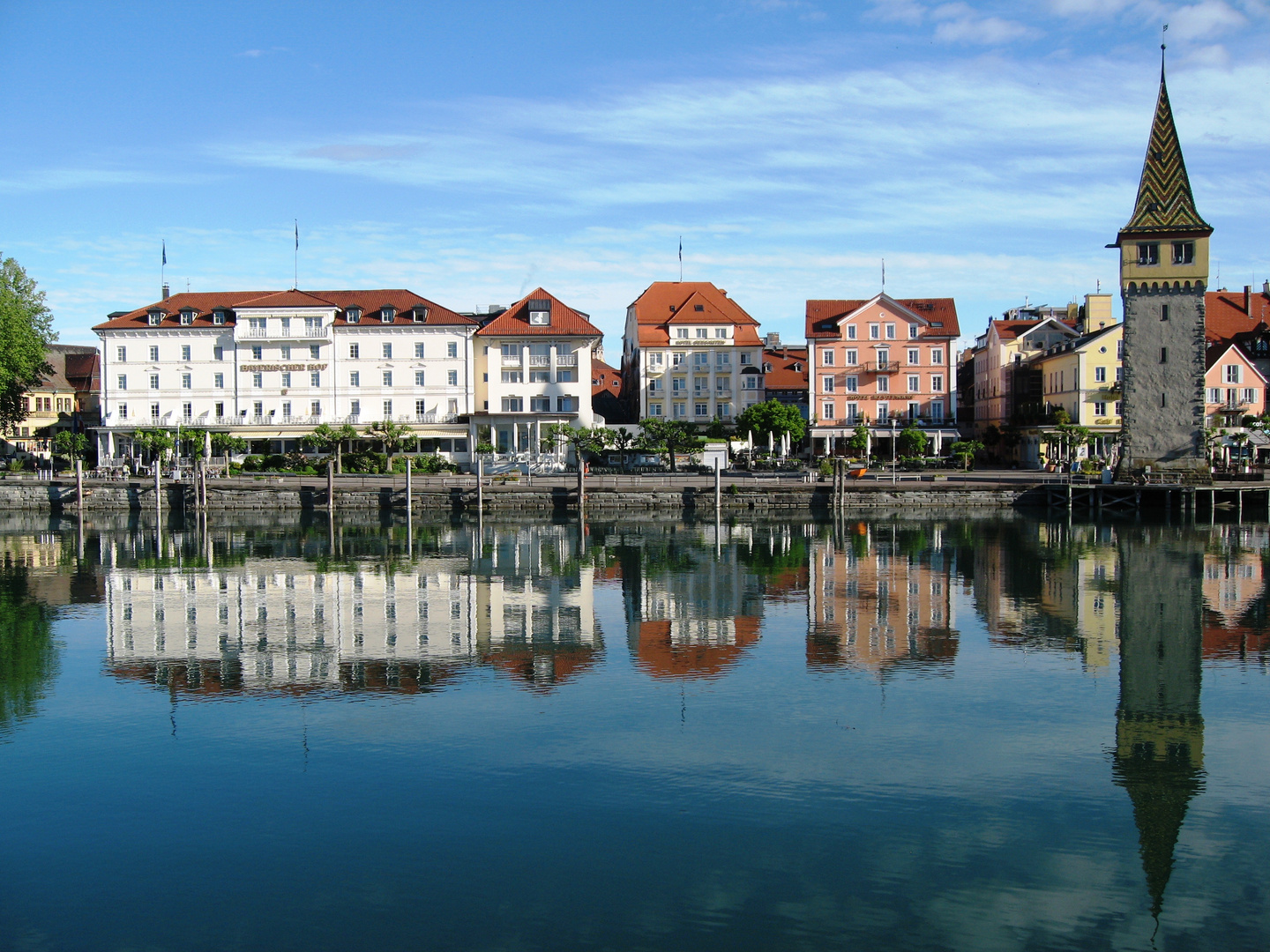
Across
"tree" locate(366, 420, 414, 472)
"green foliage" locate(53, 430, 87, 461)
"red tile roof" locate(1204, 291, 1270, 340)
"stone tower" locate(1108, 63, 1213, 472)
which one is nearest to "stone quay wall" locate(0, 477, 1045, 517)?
"stone tower" locate(1108, 63, 1213, 472)

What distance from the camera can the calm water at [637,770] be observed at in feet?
39.9

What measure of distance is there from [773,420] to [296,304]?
31.1 meters

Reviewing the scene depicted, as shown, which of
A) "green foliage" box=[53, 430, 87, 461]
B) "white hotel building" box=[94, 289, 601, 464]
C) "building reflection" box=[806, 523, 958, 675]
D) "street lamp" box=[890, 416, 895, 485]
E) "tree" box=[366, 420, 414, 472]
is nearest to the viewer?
"building reflection" box=[806, 523, 958, 675]

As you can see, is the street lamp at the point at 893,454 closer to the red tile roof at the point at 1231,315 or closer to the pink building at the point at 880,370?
the pink building at the point at 880,370

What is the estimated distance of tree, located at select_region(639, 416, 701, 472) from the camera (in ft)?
216

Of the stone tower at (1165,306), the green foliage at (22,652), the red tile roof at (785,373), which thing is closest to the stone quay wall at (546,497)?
the stone tower at (1165,306)

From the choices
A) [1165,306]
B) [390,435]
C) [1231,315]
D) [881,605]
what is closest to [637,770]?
[881,605]

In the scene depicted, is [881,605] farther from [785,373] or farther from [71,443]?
[71,443]

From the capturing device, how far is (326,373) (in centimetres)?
7094

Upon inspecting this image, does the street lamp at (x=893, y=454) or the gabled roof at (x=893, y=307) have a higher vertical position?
the gabled roof at (x=893, y=307)

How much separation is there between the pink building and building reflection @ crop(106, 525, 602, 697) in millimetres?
39751

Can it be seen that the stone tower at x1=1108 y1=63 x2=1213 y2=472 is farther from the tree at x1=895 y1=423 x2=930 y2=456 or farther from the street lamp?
the tree at x1=895 y1=423 x2=930 y2=456

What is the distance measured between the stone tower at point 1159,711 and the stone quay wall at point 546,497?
21999 millimetres

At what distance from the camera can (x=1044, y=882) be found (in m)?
12.8
